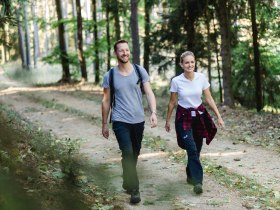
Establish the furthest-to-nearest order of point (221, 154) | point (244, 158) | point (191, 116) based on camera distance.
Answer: point (221, 154), point (244, 158), point (191, 116)

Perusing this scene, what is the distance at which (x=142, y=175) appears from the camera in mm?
2439

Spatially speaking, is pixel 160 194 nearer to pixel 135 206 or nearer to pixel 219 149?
pixel 135 206

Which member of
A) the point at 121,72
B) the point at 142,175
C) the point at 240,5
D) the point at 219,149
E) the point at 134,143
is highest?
the point at 240,5

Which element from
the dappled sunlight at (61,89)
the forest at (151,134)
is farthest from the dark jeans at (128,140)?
the dappled sunlight at (61,89)

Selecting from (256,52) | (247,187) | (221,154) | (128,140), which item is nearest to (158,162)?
(221,154)

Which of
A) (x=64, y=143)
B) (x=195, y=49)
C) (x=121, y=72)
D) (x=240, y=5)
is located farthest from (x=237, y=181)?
(x=195, y=49)

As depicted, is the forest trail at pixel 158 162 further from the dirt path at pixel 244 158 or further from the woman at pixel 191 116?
the woman at pixel 191 116

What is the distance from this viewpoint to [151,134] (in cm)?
1309

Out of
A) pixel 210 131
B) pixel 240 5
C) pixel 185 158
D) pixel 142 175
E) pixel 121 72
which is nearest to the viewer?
pixel 142 175

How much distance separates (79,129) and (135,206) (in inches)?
318

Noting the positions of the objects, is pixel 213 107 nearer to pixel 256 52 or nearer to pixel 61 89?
pixel 256 52

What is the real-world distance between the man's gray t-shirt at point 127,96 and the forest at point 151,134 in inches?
33.4

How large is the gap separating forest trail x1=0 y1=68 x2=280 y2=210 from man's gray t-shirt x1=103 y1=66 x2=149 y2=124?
69cm

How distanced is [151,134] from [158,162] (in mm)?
3757
